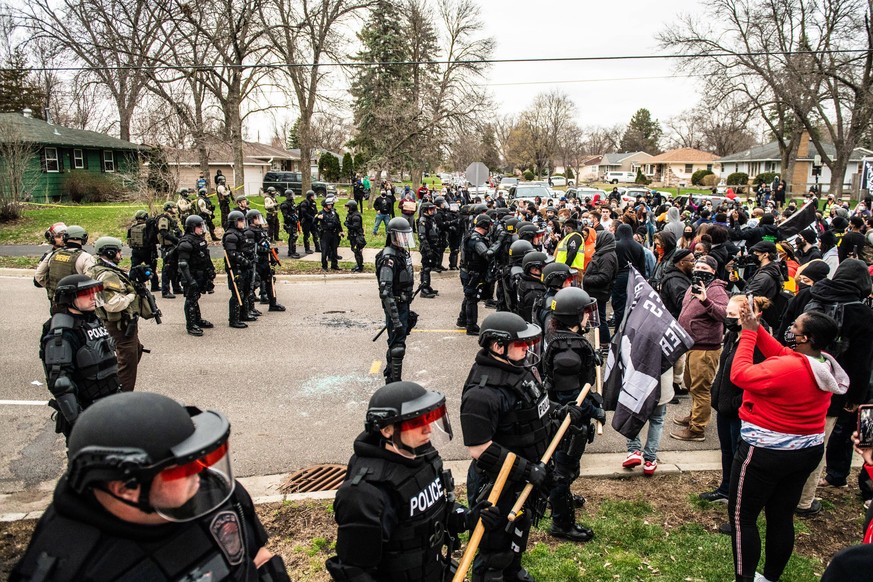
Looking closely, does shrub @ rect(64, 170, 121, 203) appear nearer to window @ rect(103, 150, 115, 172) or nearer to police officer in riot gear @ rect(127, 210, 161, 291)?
window @ rect(103, 150, 115, 172)

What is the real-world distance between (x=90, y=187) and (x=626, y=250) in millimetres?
30024

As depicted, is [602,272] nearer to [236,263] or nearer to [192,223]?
[236,263]

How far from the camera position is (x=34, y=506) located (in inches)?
206

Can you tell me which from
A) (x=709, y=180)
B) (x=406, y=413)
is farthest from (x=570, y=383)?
(x=709, y=180)

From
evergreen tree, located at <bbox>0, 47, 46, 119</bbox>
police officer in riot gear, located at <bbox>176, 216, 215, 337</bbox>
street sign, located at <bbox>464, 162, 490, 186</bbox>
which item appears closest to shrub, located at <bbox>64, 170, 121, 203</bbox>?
evergreen tree, located at <bbox>0, 47, 46, 119</bbox>

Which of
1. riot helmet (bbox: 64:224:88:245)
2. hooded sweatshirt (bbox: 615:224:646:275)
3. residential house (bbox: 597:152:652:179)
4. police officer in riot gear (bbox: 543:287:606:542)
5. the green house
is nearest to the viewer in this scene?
police officer in riot gear (bbox: 543:287:606:542)

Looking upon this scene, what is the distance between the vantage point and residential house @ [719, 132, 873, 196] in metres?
55.6

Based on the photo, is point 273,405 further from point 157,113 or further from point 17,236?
point 157,113

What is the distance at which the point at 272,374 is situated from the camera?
336 inches

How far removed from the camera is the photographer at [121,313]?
671 cm

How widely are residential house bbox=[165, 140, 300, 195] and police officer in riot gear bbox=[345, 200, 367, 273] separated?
12.8 m

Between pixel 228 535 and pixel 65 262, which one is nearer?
pixel 228 535

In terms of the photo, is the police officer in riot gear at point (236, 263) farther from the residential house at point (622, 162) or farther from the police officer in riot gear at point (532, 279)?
the residential house at point (622, 162)

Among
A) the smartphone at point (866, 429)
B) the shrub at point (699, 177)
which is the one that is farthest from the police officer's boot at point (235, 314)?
the shrub at point (699, 177)
